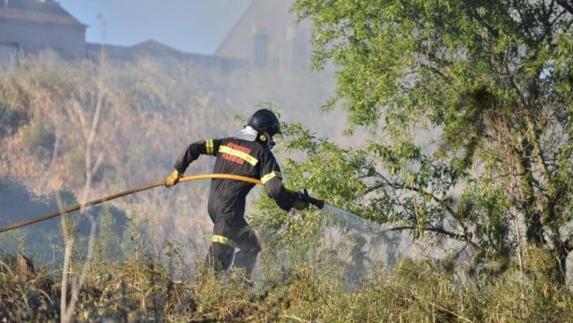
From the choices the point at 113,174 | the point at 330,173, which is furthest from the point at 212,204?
the point at 113,174

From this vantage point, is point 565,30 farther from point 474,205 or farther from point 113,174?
point 113,174

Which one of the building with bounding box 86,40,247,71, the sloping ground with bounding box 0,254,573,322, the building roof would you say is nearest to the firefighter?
the sloping ground with bounding box 0,254,573,322

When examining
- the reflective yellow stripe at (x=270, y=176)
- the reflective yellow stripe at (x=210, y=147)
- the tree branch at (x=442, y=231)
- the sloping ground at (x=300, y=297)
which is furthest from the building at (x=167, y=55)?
the sloping ground at (x=300, y=297)

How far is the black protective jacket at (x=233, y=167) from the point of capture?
9125mm

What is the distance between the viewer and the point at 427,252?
860 centimetres

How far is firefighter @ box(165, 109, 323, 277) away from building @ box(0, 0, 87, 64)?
3871 centimetres

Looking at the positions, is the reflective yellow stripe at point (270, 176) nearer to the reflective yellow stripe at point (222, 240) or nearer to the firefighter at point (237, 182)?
the firefighter at point (237, 182)

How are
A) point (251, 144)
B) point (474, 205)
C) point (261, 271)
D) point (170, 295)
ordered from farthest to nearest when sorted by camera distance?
point (474, 205) < point (251, 144) < point (261, 271) < point (170, 295)

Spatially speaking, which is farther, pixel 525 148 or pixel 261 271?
pixel 525 148

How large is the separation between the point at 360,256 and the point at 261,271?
2.95 feet

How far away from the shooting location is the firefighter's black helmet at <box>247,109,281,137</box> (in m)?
9.43

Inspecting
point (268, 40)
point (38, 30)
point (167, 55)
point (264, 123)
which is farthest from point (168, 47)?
point (264, 123)

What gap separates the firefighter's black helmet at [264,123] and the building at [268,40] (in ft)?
168

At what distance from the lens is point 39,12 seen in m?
49.5
